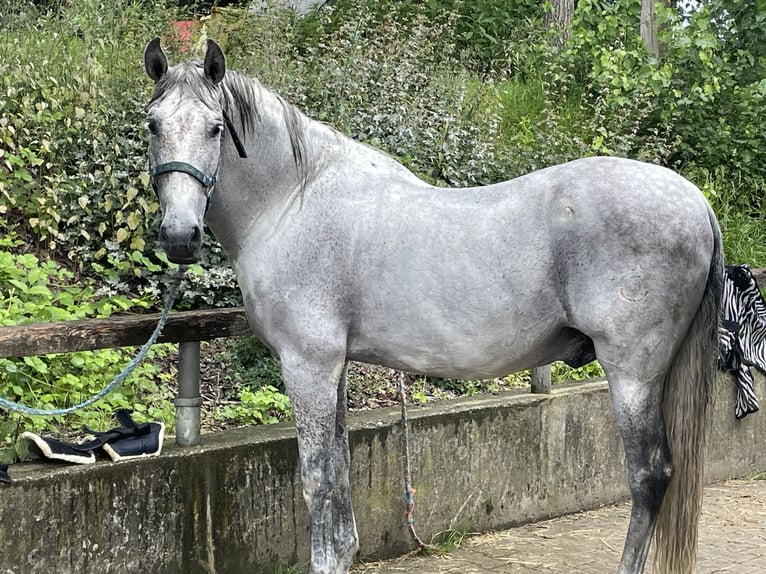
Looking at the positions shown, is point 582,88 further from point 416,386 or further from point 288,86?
point 416,386

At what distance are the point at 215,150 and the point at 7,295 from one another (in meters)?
2.54

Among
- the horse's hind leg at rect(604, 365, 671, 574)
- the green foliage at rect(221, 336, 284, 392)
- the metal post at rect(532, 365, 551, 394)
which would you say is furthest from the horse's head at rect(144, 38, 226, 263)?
the metal post at rect(532, 365, 551, 394)

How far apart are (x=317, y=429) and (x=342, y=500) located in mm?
489

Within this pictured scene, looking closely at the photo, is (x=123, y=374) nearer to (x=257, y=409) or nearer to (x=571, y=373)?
(x=257, y=409)

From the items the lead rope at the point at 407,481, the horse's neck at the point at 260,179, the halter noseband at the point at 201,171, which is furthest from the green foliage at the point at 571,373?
the halter noseband at the point at 201,171

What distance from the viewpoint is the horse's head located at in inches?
120

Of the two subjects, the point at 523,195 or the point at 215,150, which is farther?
the point at 523,195

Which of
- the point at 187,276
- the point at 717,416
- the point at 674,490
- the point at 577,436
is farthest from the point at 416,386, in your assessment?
the point at 674,490

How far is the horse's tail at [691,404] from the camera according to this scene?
3.49m

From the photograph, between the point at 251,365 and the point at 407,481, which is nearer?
the point at 407,481

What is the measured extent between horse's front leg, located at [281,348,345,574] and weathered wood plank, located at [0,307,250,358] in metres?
0.73

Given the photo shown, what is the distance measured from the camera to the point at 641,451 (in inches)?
133

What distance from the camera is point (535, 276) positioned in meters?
3.35

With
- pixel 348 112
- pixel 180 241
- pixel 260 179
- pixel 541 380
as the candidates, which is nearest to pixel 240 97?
pixel 260 179
